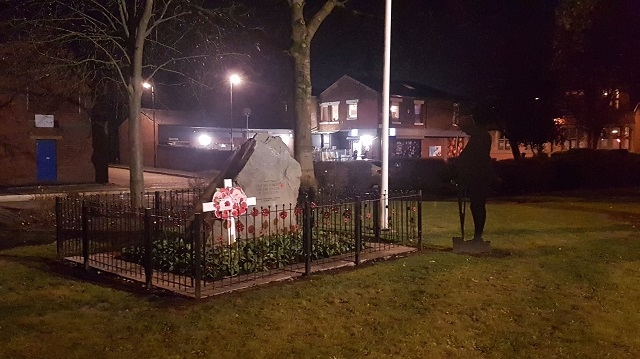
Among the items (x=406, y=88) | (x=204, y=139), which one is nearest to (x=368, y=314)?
(x=204, y=139)

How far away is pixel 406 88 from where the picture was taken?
55.4 metres

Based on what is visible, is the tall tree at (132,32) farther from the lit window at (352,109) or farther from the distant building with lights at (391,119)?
the lit window at (352,109)

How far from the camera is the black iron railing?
28.9 ft

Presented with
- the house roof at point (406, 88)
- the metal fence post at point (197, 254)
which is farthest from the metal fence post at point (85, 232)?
the house roof at point (406, 88)

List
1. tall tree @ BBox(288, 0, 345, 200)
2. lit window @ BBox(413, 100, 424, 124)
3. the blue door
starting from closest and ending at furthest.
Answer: tall tree @ BBox(288, 0, 345, 200), the blue door, lit window @ BBox(413, 100, 424, 124)

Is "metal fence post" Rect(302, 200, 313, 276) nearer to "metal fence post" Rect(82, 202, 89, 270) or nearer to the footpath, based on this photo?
"metal fence post" Rect(82, 202, 89, 270)

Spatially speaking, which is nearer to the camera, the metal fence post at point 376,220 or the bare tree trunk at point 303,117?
the metal fence post at point 376,220

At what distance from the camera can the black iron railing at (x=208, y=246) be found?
882 centimetres

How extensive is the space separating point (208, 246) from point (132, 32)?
1086 centimetres

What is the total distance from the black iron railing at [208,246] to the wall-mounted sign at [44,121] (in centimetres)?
2009

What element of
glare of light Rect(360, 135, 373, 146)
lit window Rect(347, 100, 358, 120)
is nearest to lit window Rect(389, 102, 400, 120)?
glare of light Rect(360, 135, 373, 146)

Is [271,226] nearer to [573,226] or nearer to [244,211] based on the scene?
[244,211]

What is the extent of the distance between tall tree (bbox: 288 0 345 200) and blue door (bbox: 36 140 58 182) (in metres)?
17.3

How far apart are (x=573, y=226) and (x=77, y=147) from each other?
2606 centimetres
